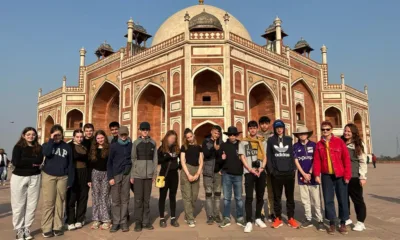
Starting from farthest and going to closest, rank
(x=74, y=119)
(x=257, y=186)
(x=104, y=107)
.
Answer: (x=74, y=119) < (x=104, y=107) < (x=257, y=186)

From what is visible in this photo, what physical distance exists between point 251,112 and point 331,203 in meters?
18.5

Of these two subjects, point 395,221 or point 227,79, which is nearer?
point 395,221

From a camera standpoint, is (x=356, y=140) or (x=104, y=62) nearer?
(x=356, y=140)

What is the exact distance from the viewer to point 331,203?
4.46m

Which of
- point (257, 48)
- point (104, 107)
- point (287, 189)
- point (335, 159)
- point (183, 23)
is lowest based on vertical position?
point (287, 189)

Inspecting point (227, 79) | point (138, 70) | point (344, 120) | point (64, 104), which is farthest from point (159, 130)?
point (344, 120)

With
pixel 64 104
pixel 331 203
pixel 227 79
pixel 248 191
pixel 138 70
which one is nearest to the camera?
pixel 331 203

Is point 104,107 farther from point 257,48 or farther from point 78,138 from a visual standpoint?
point 78,138

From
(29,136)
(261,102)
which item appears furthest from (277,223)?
(261,102)

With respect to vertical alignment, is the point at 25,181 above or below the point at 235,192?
above

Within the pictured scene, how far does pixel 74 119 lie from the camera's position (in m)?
29.3

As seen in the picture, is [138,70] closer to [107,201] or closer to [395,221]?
[107,201]

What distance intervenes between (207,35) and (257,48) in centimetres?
401

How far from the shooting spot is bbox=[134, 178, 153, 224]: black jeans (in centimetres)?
474
